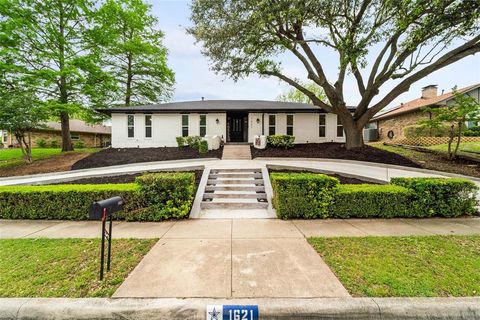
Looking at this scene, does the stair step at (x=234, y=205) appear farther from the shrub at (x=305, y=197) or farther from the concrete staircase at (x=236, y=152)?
the concrete staircase at (x=236, y=152)

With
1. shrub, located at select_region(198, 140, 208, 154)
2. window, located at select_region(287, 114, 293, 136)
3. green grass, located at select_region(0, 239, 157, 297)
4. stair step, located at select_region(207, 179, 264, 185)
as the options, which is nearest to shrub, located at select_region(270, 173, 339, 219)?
stair step, located at select_region(207, 179, 264, 185)

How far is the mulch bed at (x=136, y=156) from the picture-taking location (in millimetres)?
11020

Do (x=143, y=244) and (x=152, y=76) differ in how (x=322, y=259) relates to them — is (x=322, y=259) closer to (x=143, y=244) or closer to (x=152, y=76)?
(x=143, y=244)

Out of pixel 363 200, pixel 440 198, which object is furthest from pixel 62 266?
pixel 440 198

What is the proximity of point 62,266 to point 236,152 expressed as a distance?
988cm

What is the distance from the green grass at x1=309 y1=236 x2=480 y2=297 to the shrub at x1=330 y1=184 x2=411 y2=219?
1207 mm

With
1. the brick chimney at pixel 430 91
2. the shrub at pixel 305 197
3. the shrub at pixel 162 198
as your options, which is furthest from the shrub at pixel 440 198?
the brick chimney at pixel 430 91

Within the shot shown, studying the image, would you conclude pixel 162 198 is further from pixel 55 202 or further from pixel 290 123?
pixel 290 123

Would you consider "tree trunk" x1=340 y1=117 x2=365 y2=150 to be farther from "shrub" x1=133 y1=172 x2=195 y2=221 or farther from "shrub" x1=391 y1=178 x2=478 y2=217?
"shrub" x1=133 y1=172 x2=195 y2=221

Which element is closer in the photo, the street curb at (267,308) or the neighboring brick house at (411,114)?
the street curb at (267,308)

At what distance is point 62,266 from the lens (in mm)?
2920

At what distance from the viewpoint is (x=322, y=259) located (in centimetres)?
310

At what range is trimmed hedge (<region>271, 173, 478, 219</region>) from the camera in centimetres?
503

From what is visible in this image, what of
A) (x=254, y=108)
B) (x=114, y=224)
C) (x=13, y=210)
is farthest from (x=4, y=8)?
(x=114, y=224)
